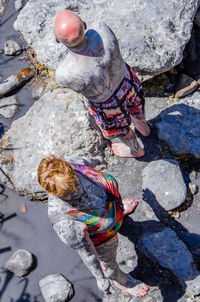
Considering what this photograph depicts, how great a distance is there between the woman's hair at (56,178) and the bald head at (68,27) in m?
0.88

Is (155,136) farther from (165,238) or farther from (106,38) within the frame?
(106,38)

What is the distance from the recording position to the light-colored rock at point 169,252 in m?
3.33

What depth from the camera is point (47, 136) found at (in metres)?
4.04

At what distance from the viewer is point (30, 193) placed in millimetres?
4062

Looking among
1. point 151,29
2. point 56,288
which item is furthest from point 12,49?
point 56,288

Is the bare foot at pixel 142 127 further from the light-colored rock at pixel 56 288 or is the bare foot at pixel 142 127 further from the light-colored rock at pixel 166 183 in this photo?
the light-colored rock at pixel 56 288

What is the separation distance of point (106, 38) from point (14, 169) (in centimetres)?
233

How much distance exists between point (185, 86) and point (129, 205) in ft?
5.55

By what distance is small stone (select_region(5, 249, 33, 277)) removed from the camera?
3729mm

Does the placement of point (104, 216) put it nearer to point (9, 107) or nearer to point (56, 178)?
point (56, 178)

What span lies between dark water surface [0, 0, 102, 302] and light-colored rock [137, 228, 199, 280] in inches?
30.0

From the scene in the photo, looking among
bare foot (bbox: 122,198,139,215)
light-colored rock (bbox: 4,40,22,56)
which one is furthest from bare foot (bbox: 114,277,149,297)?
light-colored rock (bbox: 4,40,22,56)

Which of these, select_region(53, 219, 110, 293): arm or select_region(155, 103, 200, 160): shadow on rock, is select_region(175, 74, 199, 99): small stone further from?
select_region(53, 219, 110, 293): arm

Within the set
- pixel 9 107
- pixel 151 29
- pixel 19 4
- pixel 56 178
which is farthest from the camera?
pixel 19 4
